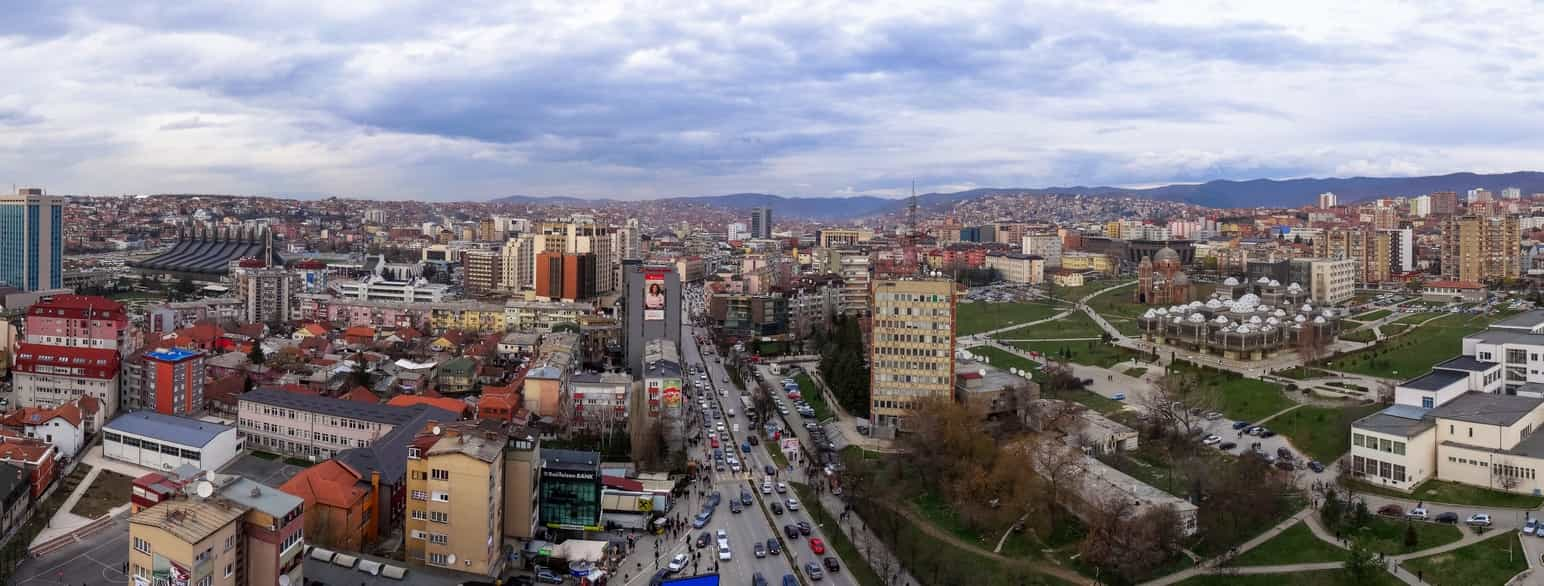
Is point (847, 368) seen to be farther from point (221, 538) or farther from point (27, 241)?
point (27, 241)

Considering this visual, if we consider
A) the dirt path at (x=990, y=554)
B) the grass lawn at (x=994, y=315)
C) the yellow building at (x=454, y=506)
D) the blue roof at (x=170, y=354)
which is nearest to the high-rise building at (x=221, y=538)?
the yellow building at (x=454, y=506)

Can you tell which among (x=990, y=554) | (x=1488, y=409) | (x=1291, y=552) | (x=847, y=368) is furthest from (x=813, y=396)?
(x=1488, y=409)

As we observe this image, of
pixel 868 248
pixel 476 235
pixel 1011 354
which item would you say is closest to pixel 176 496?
pixel 1011 354

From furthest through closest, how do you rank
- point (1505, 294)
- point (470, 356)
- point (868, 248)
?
point (868, 248) < point (1505, 294) < point (470, 356)

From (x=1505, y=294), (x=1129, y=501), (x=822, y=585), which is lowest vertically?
(x=822, y=585)

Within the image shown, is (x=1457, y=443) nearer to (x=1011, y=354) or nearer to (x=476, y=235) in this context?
(x=1011, y=354)

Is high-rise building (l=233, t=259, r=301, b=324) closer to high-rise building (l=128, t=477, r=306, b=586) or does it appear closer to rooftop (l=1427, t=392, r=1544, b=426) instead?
high-rise building (l=128, t=477, r=306, b=586)

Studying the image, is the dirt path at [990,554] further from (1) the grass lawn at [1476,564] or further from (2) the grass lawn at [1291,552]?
(1) the grass lawn at [1476,564]
